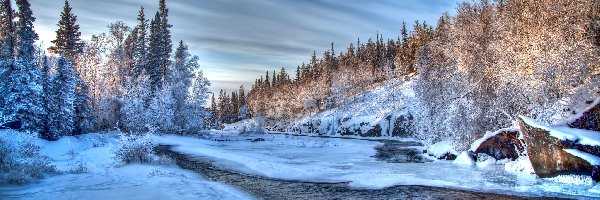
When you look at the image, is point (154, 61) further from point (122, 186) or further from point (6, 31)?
point (122, 186)

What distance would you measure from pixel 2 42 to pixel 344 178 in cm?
3264

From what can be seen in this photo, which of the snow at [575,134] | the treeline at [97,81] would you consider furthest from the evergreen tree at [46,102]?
the snow at [575,134]

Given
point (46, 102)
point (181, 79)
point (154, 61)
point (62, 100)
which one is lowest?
point (46, 102)

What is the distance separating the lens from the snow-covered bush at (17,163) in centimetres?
1434

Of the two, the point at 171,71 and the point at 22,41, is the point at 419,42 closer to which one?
the point at 171,71

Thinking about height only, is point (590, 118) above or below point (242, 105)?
below

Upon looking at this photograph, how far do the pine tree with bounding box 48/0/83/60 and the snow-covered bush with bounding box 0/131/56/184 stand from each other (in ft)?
96.3

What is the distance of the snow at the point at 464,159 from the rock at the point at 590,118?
5939 millimetres

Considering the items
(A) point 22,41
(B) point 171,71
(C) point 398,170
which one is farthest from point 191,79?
(C) point 398,170

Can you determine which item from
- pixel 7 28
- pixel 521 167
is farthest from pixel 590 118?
pixel 7 28

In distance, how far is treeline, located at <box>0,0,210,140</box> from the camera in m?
31.4

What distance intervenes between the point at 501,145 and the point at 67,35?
4255cm

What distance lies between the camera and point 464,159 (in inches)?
934

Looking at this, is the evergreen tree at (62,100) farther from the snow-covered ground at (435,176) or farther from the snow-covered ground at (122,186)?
the snow-covered ground at (435,176)
